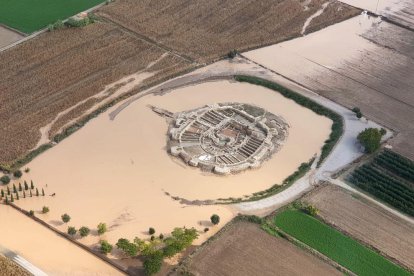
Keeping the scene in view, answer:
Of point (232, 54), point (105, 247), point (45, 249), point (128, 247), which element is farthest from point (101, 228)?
point (232, 54)

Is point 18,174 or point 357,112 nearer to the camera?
point 18,174

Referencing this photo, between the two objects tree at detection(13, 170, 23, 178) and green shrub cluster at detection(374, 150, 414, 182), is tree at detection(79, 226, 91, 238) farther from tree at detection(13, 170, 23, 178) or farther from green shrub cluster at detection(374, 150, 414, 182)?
green shrub cluster at detection(374, 150, 414, 182)

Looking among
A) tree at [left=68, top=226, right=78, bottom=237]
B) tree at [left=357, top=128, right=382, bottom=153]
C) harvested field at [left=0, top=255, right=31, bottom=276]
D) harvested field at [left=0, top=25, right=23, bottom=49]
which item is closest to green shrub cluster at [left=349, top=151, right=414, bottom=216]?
tree at [left=357, top=128, right=382, bottom=153]

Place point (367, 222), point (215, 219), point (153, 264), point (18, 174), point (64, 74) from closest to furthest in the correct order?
point (153, 264) → point (215, 219) → point (367, 222) → point (18, 174) → point (64, 74)

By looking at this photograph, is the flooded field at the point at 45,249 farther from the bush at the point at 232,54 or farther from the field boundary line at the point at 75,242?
the bush at the point at 232,54

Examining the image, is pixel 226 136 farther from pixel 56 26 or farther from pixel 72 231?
pixel 56 26

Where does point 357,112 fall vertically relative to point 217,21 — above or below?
below

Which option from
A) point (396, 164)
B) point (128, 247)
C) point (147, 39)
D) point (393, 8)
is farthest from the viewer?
point (393, 8)

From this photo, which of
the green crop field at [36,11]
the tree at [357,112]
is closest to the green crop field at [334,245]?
the tree at [357,112]
